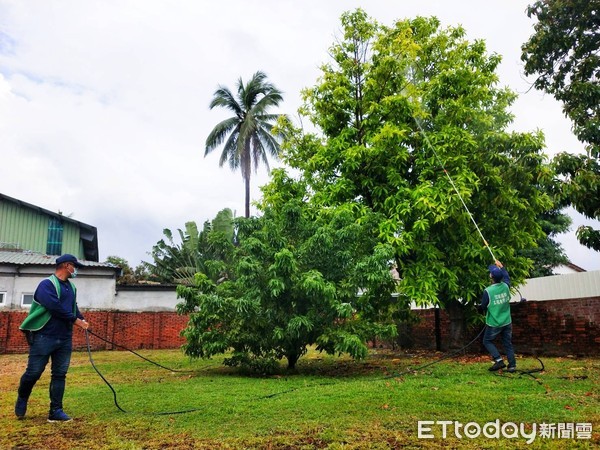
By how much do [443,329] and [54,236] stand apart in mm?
19954

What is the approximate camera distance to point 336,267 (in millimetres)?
10055

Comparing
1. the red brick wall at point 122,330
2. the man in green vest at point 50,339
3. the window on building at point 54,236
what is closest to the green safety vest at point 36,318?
the man in green vest at point 50,339

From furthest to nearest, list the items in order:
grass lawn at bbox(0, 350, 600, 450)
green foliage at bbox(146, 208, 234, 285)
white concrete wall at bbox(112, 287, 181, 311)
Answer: green foliage at bbox(146, 208, 234, 285)
white concrete wall at bbox(112, 287, 181, 311)
grass lawn at bbox(0, 350, 600, 450)

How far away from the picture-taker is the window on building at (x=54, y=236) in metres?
25.2

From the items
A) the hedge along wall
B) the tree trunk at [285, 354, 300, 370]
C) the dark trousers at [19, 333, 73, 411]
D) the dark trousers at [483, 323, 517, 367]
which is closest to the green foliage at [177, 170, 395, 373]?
the tree trunk at [285, 354, 300, 370]

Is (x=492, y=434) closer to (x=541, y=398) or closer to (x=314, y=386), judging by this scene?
(x=541, y=398)

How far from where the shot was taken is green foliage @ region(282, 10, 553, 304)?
12.5 m

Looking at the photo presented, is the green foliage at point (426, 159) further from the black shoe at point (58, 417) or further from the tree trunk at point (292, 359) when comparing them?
the black shoe at point (58, 417)

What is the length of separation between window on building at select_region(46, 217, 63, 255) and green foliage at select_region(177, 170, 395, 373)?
18075 mm

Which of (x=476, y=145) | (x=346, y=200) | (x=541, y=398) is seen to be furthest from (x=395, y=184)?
(x=541, y=398)

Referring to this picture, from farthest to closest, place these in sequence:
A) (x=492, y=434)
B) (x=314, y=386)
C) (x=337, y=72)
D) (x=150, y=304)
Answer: (x=150, y=304)
(x=337, y=72)
(x=314, y=386)
(x=492, y=434)

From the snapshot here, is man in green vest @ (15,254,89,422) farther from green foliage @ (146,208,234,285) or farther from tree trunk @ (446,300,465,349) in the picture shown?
green foliage @ (146,208,234,285)

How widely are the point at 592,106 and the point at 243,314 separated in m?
8.96

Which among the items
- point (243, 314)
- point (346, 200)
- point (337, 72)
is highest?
point (337, 72)
